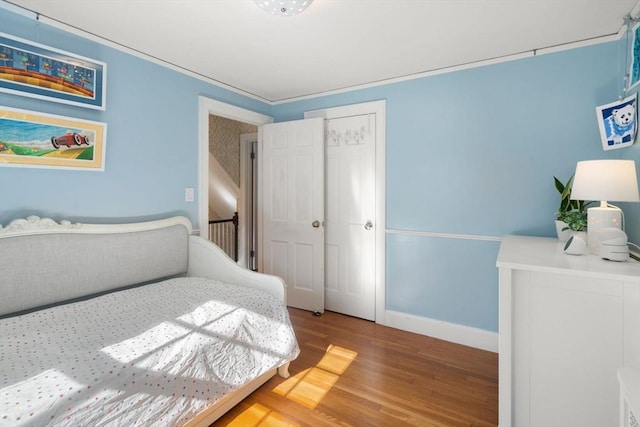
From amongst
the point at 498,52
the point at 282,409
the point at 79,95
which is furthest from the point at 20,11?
the point at 498,52

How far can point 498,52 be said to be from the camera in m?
2.38

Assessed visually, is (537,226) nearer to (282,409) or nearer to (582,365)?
(582,365)

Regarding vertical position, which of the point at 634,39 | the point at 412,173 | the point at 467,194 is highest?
the point at 634,39

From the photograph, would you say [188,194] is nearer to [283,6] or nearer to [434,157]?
[283,6]

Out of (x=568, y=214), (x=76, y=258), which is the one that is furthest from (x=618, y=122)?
(x=76, y=258)

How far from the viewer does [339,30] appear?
205cm

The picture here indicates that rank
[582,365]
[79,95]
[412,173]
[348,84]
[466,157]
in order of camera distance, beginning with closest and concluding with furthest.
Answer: [582,365] < [79,95] < [466,157] < [412,173] < [348,84]

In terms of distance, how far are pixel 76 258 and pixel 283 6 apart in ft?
6.33

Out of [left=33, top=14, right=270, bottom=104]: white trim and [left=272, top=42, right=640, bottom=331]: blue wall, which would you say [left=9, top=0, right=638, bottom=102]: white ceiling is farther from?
[left=272, top=42, right=640, bottom=331]: blue wall

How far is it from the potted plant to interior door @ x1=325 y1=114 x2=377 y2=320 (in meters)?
1.47

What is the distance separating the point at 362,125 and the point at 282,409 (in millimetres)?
2488

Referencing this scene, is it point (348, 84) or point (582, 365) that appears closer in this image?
point (582, 365)

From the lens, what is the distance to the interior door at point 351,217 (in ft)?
10.2

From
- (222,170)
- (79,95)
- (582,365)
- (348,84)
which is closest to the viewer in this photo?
(582,365)
